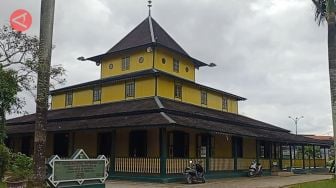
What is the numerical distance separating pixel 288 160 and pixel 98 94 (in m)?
18.5

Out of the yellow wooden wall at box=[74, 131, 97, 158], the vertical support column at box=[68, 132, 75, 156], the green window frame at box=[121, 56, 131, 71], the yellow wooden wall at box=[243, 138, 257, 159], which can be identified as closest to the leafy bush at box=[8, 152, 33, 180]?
the yellow wooden wall at box=[74, 131, 97, 158]

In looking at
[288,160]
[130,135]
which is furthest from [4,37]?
[288,160]

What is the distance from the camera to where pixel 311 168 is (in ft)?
130

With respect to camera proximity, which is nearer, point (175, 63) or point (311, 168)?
point (175, 63)

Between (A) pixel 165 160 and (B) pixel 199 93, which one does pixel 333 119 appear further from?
(B) pixel 199 93

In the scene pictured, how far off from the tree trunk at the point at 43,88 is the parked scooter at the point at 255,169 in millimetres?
17633

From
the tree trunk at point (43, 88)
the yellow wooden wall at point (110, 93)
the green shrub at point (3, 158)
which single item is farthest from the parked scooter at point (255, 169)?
the tree trunk at point (43, 88)

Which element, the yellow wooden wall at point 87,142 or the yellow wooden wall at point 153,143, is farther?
the yellow wooden wall at point 87,142

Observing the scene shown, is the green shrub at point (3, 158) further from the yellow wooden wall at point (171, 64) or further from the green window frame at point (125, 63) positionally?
the green window frame at point (125, 63)

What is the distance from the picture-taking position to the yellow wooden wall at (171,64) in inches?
1122

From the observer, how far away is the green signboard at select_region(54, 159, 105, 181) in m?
13.9

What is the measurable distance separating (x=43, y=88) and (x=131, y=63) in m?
16.4

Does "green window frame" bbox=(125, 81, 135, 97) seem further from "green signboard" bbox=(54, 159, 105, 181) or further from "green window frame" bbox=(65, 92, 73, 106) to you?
"green signboard" bbox=(54, 159, 105, 181)

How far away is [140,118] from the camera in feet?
74.1
